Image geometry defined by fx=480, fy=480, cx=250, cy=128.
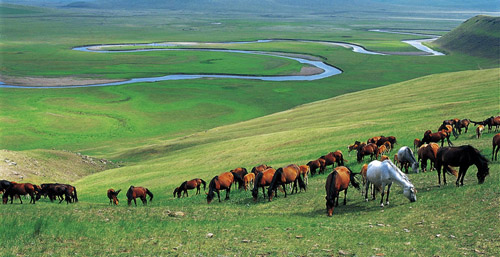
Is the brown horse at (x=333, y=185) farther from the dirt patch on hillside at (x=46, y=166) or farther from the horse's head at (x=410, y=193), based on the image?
the dirt patch on hillside at (x=46, y=166)

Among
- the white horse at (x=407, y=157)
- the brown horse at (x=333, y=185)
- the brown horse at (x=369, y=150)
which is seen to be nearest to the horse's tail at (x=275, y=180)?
the brown horse at (x=333, y=185)

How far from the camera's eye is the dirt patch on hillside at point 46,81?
121312 millimetres

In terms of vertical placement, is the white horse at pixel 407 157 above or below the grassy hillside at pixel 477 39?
below

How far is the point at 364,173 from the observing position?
898 inches

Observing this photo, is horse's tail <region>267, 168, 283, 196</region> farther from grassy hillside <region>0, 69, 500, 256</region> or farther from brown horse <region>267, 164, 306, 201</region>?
grassy hillside <region>0, 69, 500, 256</region>

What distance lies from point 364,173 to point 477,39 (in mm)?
163919

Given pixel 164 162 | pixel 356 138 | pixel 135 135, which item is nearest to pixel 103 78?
pixel 135 135

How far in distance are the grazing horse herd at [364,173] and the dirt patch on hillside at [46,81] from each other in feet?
329

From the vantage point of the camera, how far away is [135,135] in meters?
74.2

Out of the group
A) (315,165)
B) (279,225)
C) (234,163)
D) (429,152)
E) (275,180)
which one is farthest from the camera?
(234,163)

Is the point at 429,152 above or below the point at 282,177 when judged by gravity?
above

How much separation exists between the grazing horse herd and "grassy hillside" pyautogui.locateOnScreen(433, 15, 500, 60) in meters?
129

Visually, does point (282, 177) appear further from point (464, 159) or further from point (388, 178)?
point (464, 159)

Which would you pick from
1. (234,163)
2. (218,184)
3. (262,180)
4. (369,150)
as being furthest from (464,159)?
(234,163)
